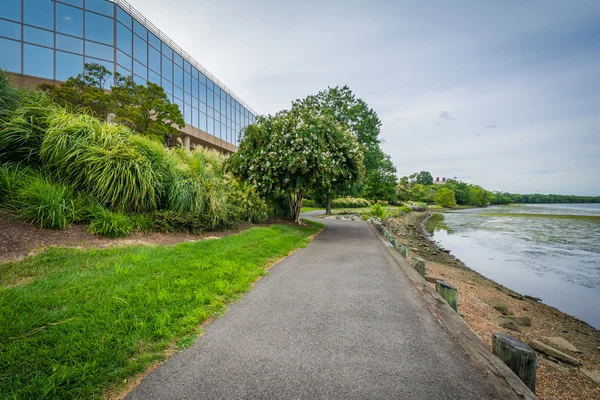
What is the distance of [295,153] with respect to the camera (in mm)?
9320

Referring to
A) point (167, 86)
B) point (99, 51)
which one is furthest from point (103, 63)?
point (167, 86)

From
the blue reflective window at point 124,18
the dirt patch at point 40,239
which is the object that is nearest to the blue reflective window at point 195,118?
the blue reflective window at point 124,18

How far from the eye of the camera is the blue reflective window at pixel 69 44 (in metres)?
20.7

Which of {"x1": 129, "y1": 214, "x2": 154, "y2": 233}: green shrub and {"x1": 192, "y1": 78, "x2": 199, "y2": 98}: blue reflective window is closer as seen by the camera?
{"x1": 129, "y1": 214, "x2": 154, "y2": 233}: green shrub

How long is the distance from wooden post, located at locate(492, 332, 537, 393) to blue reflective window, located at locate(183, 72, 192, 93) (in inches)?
1390

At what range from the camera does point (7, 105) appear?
21.9 ft

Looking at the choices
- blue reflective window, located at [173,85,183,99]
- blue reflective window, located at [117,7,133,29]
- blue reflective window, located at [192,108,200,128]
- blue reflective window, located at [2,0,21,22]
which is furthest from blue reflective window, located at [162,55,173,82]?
blue reflective window, located at [2,0,21,22]

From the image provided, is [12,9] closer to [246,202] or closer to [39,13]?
[39,13]

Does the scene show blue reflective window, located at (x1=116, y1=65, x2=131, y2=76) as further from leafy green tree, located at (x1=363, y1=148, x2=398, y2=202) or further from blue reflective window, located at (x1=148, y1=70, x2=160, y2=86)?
leafy green tree, located at (x1=363, y1=148, x2=398, y2=202)

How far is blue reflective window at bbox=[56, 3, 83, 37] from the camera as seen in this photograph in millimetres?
20656

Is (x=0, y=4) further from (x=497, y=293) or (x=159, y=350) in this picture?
(x=497, y=293)

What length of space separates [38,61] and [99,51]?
425 centimetres

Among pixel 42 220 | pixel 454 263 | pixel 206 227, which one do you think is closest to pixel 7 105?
pixel 42 220

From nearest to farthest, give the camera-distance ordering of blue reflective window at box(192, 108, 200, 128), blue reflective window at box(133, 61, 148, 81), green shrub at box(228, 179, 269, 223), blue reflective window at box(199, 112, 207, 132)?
green shrub at box(228, 179, 269, 223), blue reflective window at box(133, 61, 148, 81), blue reflective window at box(192, 108, 200, 128), blue reflective window at box(199, 112, 207, 132)
